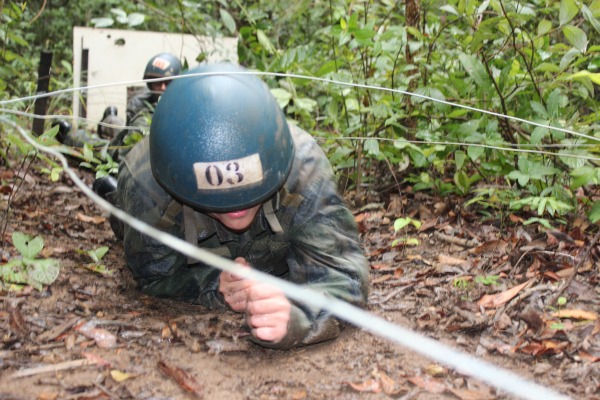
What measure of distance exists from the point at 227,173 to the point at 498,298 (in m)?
1.23

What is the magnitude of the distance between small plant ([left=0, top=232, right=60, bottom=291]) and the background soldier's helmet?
4.16m

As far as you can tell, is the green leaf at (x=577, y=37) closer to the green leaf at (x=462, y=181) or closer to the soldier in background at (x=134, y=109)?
the green leaf at (x=462, y=181)

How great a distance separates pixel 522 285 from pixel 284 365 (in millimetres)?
1102

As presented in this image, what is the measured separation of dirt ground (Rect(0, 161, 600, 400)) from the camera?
205 centimetres

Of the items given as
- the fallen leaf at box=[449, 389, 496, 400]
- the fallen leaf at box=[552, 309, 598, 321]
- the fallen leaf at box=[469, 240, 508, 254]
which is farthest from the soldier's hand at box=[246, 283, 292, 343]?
the fallen leaf at box=[469, 240, 508, 254]

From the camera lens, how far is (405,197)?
4.14 meters

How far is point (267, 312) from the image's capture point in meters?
2.20

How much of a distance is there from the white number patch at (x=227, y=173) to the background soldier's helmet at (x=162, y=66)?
15.3 feet

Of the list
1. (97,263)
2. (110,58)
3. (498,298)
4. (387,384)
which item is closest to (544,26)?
(498,298)

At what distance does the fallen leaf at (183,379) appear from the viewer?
6.61ft

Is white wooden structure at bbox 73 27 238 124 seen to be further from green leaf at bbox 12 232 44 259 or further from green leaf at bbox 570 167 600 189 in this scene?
green leaf at bbox 570 167 600 189

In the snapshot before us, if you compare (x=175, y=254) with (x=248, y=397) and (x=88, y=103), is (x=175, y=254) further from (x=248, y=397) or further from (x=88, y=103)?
(x=88, y=103)

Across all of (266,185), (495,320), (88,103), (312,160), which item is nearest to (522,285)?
(495,320)

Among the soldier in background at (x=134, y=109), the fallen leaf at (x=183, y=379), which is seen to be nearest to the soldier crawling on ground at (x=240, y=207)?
the fallen leaf at (x=183, y=379)
